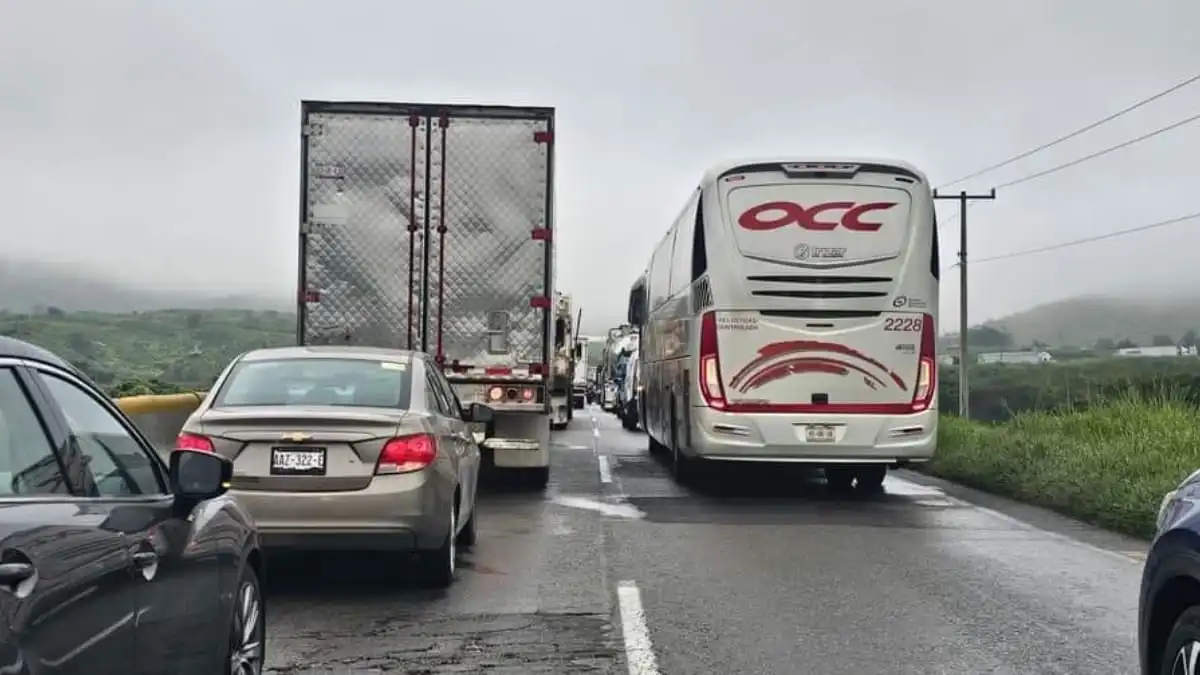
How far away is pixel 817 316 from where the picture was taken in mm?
14312

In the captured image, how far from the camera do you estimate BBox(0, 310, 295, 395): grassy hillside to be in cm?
874

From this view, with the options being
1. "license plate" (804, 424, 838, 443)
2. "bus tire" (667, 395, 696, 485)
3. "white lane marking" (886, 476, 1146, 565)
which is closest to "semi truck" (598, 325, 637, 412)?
"bus tire" (667, 395, 696, 485)

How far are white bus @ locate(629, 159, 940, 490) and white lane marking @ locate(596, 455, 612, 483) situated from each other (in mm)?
3387

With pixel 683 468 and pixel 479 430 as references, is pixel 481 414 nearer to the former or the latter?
pixel 479 430

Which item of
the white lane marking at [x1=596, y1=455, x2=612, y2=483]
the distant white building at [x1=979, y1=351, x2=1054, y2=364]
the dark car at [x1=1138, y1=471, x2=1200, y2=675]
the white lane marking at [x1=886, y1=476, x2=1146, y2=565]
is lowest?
the white lane marking at [x1=886, y1=476, x2=1146, y2=565]

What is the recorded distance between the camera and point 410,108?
47.7ft

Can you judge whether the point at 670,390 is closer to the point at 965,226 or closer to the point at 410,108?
the point at 410,108

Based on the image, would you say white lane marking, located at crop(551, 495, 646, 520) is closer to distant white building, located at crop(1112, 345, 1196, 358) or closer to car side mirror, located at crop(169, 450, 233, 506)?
car side mirror, located at crop(169, 450, 233, 506)

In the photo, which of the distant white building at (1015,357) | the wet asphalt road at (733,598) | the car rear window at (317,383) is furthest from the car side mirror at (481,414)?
the distant white building at (1015,357)

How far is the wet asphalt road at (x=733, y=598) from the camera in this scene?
7.03 meters

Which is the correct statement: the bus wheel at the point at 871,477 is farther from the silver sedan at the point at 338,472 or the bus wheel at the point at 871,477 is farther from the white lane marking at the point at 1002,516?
the silver sedan at the point at 338,472

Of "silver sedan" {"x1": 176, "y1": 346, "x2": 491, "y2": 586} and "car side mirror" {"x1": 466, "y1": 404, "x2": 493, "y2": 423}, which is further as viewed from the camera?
"car side mirror" {"x1": 466, "y1": 404, "x2": 493, "y2": 423}

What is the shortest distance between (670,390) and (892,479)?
10.6 ft

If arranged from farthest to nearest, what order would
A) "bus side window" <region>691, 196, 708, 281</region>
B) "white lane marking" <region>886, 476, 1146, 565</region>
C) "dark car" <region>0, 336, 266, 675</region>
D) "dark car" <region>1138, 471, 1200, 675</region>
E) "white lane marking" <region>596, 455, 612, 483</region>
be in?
"white lane marking" <region>596, 455, 612, 483</region>
"bus side window" <region>691, 196, 708, 281</region>
"white lane marking" <region>886, 476, 1146, 565</region>
"dark car" <region>1138, 471, 1200, 675</region>
"dark car" <region>0, 336, 266, 675</region>
